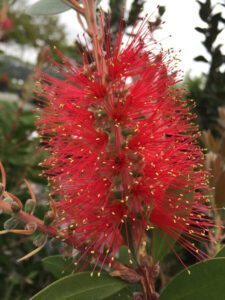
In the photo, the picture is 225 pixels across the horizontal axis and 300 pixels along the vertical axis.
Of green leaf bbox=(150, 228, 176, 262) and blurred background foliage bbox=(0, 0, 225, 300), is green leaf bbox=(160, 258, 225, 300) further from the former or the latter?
blurred background foliage bbox=(0, 0, 225, 300)

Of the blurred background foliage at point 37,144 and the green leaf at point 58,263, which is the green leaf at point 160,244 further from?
the blurred background foliage at point 37,144

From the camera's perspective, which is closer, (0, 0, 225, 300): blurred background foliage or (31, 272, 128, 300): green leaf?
(31, 272, 128, 300): green leaf

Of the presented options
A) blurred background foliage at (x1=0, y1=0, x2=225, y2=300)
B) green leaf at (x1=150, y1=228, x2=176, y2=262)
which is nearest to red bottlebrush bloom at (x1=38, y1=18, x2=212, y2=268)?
green leaf at (x1=150, y1=228, x2=176, y2=262)

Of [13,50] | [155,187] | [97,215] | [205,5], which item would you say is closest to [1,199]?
[97,215]

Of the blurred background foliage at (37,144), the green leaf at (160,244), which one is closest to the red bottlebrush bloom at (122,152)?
the green leaf at (160,244)

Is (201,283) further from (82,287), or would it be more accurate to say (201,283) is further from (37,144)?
(37,144)

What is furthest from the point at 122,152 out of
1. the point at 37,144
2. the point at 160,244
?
the point at 37,144
